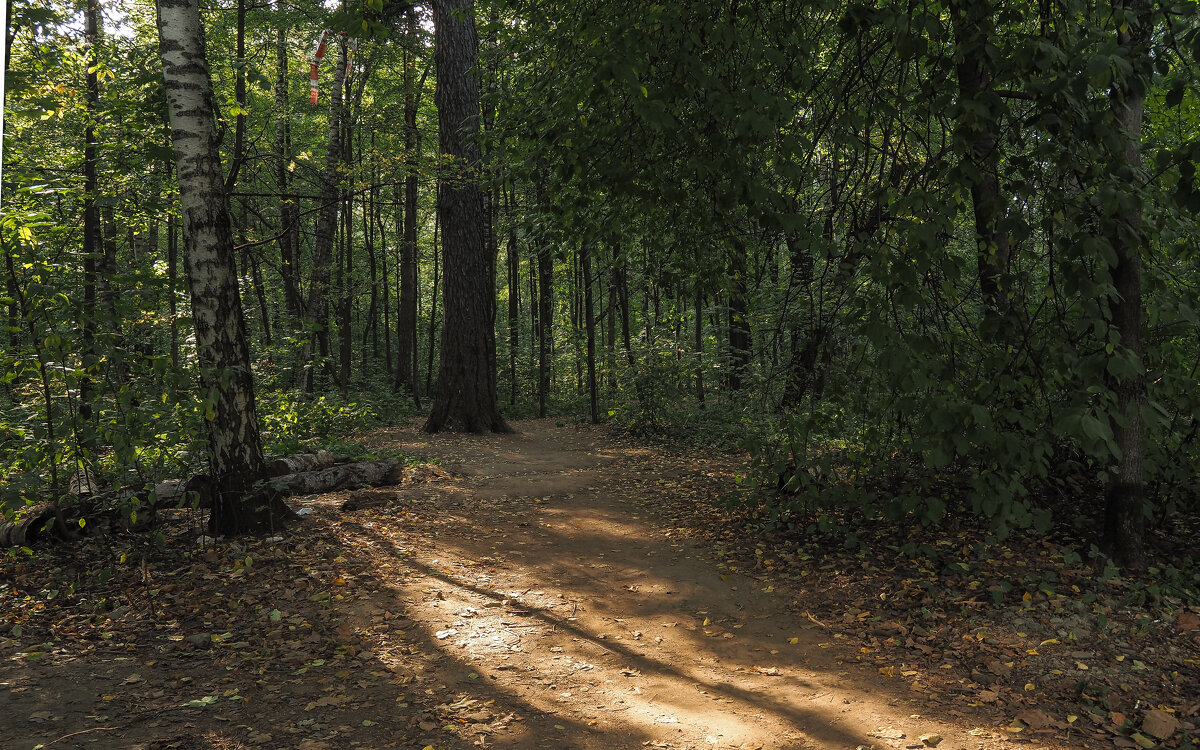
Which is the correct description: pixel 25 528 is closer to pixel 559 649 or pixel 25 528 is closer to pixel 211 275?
pixel 211 275

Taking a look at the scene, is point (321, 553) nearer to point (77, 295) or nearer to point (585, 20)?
point (77, 295)

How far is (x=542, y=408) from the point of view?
19.4m

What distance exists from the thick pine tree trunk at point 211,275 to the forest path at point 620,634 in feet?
4.18

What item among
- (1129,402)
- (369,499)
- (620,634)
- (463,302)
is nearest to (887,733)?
(620,634)

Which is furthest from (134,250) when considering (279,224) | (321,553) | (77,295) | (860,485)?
(860,485)

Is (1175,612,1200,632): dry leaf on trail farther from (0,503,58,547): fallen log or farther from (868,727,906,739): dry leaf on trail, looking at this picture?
(0,503,58,547): fallen log

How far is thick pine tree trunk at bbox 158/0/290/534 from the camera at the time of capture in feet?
18.9

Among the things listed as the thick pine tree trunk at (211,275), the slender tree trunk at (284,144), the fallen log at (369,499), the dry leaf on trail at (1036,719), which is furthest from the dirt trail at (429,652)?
the slender tree trunk at (284,144)

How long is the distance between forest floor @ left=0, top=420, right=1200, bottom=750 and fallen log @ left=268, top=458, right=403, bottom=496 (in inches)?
65.6

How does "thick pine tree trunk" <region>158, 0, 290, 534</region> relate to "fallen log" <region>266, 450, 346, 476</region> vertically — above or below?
above

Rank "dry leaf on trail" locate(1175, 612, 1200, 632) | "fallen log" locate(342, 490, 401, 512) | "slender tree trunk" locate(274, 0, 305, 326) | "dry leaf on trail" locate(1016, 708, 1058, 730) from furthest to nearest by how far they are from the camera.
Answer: "slender tree trunk" locate(274, 0, 305, 326) → "fallen log" locate(342, 490, 401, 512) → "dry leaf on trail" locate(1175, 612, 1200, 632) → "dry leaf on trail" locate(1016, 708, 1058, 730)

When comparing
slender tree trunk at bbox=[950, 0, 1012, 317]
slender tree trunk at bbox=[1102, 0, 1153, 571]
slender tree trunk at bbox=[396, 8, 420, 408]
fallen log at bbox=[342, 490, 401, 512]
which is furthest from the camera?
slender tree trunk at bbox=[396, 8, 420, 408]

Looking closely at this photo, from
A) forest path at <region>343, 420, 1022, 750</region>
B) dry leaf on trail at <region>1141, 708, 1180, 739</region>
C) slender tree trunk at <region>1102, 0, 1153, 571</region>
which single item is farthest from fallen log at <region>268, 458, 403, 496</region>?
dry leaf on trail at <region>1141, 708, 1180, 739</region>

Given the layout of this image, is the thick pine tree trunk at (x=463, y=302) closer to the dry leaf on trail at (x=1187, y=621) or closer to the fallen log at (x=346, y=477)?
the fallen log at (x=346, y=477)
